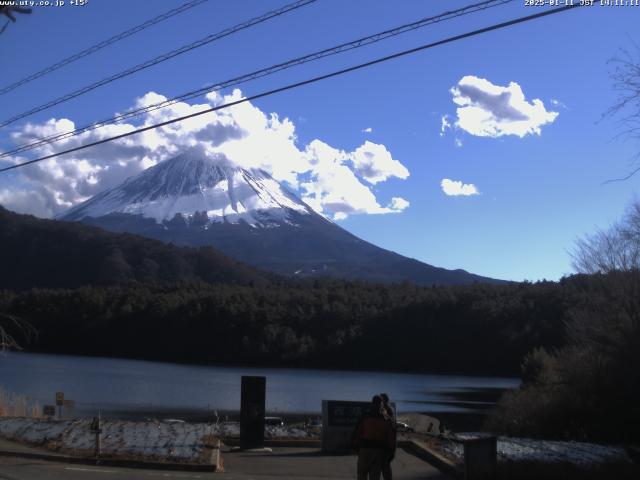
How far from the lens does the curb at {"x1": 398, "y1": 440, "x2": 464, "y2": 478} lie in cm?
1508

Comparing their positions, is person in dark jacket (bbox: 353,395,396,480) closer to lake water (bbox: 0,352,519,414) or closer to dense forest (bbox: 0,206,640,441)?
lake water (bbox: 0,352,519,414)

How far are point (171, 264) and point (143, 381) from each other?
11101 cm

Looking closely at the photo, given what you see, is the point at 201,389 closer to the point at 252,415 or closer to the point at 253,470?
the point at 252,415

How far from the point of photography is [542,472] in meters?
13.7

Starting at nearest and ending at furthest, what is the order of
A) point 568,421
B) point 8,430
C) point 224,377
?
1. point 8,430
2. point 568,421
3. point 224,377

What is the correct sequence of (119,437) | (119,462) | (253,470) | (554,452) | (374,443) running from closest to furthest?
1. (374,443)
2. (253,470)
3. (119,462)
4. (554,452)
5. (119,437)

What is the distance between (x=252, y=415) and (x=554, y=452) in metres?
6.34

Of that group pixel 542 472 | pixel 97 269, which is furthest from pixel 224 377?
pixel 97 269

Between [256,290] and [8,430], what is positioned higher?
[256,290]

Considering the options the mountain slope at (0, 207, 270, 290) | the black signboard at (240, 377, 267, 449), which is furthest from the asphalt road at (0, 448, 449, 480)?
the mountain slope at (0, 207, 270, 290)

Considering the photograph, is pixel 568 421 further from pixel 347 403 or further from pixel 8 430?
pixel 8 430

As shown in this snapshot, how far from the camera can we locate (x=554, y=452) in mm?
17922

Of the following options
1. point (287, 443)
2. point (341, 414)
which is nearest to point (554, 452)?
point (341, 414)

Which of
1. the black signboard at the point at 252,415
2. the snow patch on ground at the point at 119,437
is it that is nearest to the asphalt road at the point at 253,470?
the black signboard at the point at 252,415
